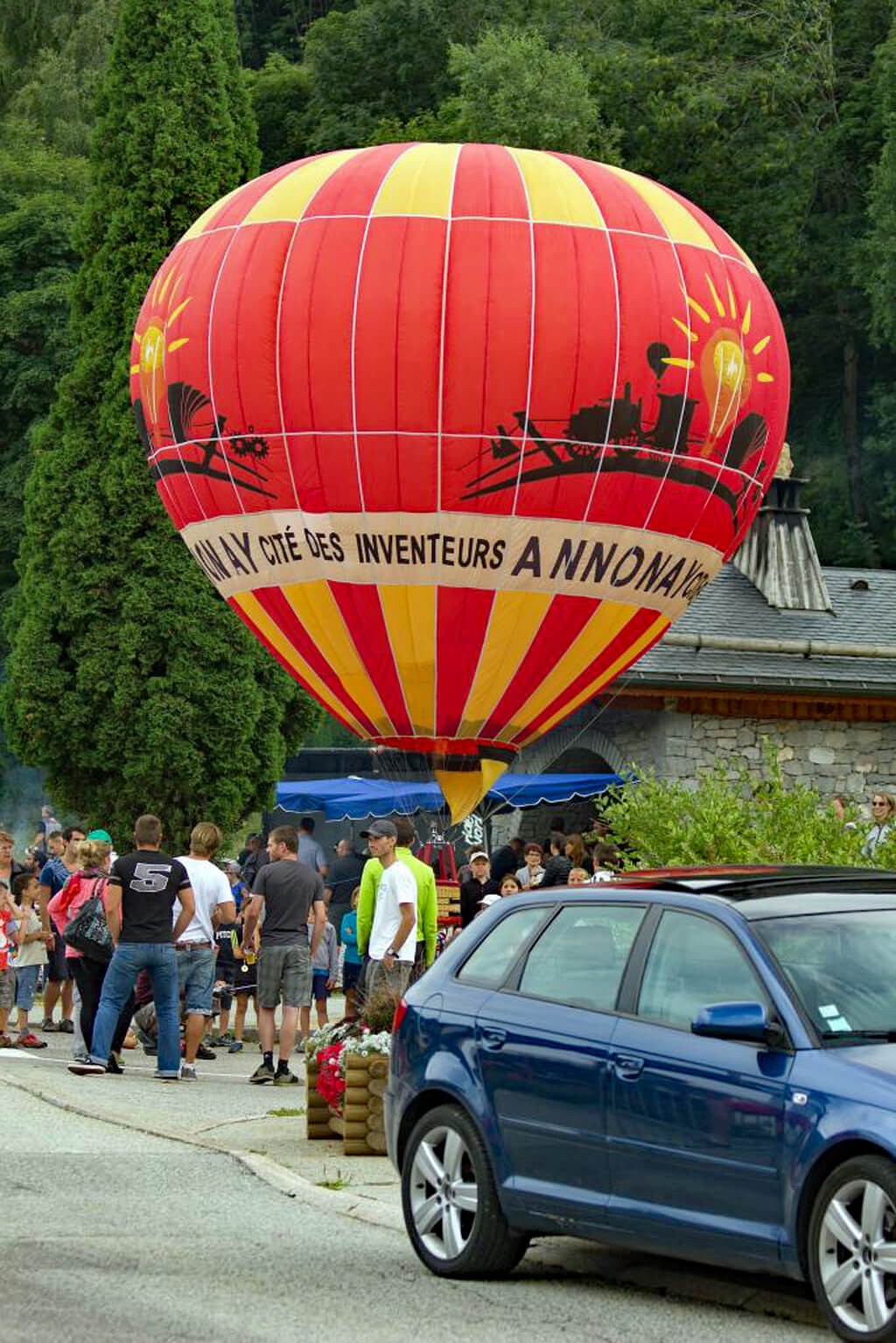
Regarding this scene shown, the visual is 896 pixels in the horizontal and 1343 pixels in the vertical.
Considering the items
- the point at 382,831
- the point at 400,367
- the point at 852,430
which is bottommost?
the point at 382,831

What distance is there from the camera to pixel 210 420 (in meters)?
20.2

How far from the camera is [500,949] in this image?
8906 millimetres

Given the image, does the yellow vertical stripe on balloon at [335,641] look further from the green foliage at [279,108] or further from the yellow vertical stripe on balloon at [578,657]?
the green foliage at [279,108]

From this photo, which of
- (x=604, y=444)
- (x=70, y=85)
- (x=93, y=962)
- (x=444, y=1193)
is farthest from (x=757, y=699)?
(x=70, y=85)

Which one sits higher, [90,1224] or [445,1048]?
[445,1048]

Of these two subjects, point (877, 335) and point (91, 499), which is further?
point (877, 335)

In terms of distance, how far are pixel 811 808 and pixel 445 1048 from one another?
606cm

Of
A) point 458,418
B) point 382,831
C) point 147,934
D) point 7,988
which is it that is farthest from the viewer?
point 458,418

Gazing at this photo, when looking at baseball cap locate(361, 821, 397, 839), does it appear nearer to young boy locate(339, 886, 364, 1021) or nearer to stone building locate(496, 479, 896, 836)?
young boy locate(339, 886, 364, 1021)

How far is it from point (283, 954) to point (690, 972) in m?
8.39

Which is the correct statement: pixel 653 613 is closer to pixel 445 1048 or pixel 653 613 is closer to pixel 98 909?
pixel 98 909

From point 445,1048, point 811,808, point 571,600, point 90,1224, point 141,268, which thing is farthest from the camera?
point 141,268

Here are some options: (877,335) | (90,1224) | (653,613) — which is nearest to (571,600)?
(653,613)

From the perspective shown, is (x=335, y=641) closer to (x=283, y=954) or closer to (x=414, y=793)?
(x=283, y=954)
